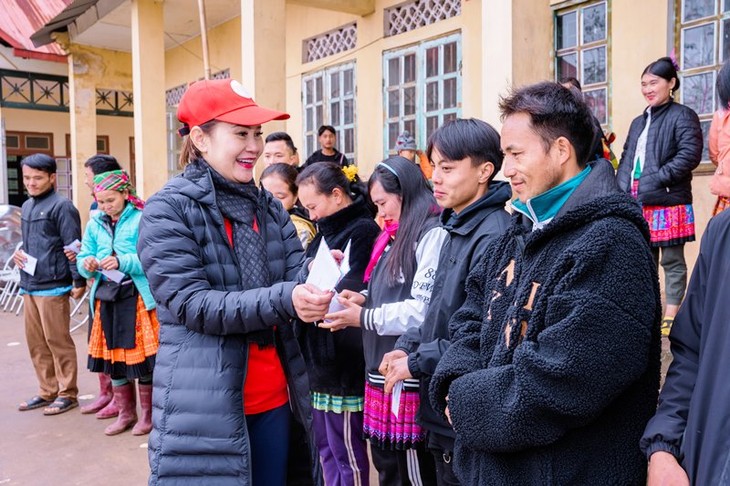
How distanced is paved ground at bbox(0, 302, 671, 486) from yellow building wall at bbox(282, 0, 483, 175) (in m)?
4.09

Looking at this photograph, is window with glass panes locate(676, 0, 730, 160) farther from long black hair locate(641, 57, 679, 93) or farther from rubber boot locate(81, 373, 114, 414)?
rubber boot locate(81, 373, 114, 414)

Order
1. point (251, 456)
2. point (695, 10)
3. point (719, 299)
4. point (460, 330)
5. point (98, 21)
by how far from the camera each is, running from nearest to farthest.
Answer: point (719, 299) < point (460, 330) < point (251, 456) < point (695, 10) < point (98, 21)

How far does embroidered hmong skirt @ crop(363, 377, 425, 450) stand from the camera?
2527 mm

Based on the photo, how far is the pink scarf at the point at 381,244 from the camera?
9.41 ft

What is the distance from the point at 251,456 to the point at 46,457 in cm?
263

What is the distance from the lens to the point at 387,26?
850cm

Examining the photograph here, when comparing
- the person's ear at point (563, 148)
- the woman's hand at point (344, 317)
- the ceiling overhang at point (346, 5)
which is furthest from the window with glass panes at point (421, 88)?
the person's ear at point (563, 148)

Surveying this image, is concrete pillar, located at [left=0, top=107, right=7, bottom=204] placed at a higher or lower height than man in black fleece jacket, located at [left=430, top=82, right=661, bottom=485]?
higher

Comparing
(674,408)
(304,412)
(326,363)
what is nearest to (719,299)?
(674,408)

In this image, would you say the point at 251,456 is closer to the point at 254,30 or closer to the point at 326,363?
the point at 326,363

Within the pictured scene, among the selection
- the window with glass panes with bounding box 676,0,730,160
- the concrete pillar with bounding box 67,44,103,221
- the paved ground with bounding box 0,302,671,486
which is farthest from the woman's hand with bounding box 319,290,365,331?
the concrete pillar with bounding box 67,44,103,221

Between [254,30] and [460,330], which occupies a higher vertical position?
[254,30]

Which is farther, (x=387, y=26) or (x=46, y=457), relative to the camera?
(x=387, y=26)

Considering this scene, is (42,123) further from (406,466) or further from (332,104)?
(406,466)
